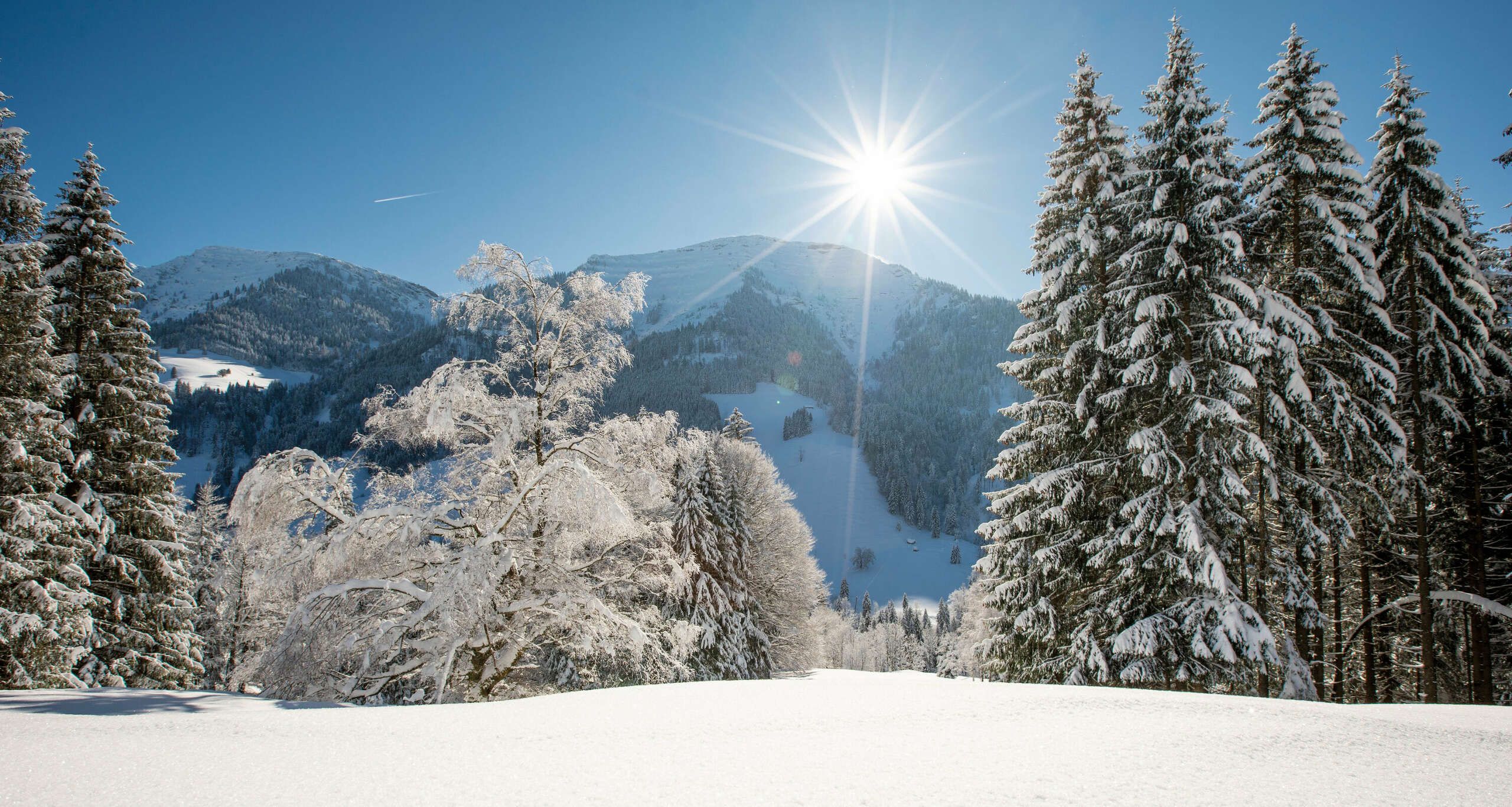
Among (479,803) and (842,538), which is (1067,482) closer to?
(479,803)

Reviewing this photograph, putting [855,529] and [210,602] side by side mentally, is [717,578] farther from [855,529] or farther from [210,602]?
[855,529]

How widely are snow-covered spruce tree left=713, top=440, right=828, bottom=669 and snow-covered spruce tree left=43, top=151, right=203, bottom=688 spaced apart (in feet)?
54.5

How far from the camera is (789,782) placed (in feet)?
12.4

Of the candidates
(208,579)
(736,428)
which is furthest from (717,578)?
(208,579)

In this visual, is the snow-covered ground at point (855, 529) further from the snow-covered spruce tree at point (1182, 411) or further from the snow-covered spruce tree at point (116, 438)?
the snow-covered spruce tree at point (1182, 411)

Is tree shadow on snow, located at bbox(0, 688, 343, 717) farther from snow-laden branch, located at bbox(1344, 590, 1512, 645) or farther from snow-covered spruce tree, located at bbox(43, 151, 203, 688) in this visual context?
snow-laden branch, located at bbox(1344, 590, 1512, 645)

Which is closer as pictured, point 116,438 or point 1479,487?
point 1479,487

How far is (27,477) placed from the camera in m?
12.3

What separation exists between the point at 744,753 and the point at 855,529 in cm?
13098

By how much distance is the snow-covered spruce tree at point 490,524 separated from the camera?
8.87 metres

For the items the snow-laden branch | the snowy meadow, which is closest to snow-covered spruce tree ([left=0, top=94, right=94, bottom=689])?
the snowy meadow

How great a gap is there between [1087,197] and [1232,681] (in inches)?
387

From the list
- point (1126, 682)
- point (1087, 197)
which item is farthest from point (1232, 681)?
point (1087, 197)

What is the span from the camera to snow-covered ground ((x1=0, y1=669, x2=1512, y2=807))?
11.8ft
